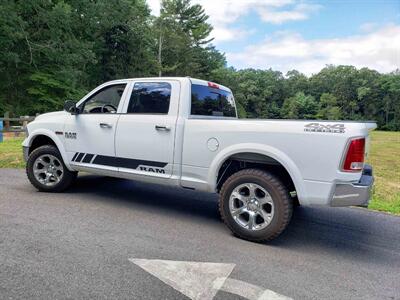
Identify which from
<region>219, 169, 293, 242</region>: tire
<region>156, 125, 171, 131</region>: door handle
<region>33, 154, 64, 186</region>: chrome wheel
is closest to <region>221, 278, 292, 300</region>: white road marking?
<region>219, 169, 293, 242</region>: tire

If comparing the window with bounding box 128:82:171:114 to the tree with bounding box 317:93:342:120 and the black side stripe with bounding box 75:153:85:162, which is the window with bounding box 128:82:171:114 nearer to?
the black side stripe with bounding box 75:153:85:162

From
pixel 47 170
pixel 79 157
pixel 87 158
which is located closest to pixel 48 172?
pixel 47 170

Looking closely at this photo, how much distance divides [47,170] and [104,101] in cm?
147

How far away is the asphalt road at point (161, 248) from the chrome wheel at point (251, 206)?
243mm

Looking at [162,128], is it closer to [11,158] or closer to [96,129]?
[96,129]

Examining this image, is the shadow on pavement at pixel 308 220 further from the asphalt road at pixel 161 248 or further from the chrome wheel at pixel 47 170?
the chrome wheel at pixel 47 170

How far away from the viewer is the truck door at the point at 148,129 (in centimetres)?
475

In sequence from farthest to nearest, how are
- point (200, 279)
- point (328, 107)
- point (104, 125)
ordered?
point (328, 107) → point (104, 125) → point (200, 279)

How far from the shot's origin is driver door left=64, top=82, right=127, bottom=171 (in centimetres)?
527

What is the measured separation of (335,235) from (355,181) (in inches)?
42.0

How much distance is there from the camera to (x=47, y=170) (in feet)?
19.2

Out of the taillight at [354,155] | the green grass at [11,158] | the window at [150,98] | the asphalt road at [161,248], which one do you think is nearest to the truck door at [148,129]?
the window at [150,98]


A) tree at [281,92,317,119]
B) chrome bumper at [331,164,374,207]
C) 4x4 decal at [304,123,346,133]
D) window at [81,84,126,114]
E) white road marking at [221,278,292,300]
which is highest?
tree at [281,92,317,119]

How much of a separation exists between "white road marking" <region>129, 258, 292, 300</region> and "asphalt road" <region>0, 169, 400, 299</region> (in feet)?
0.26
